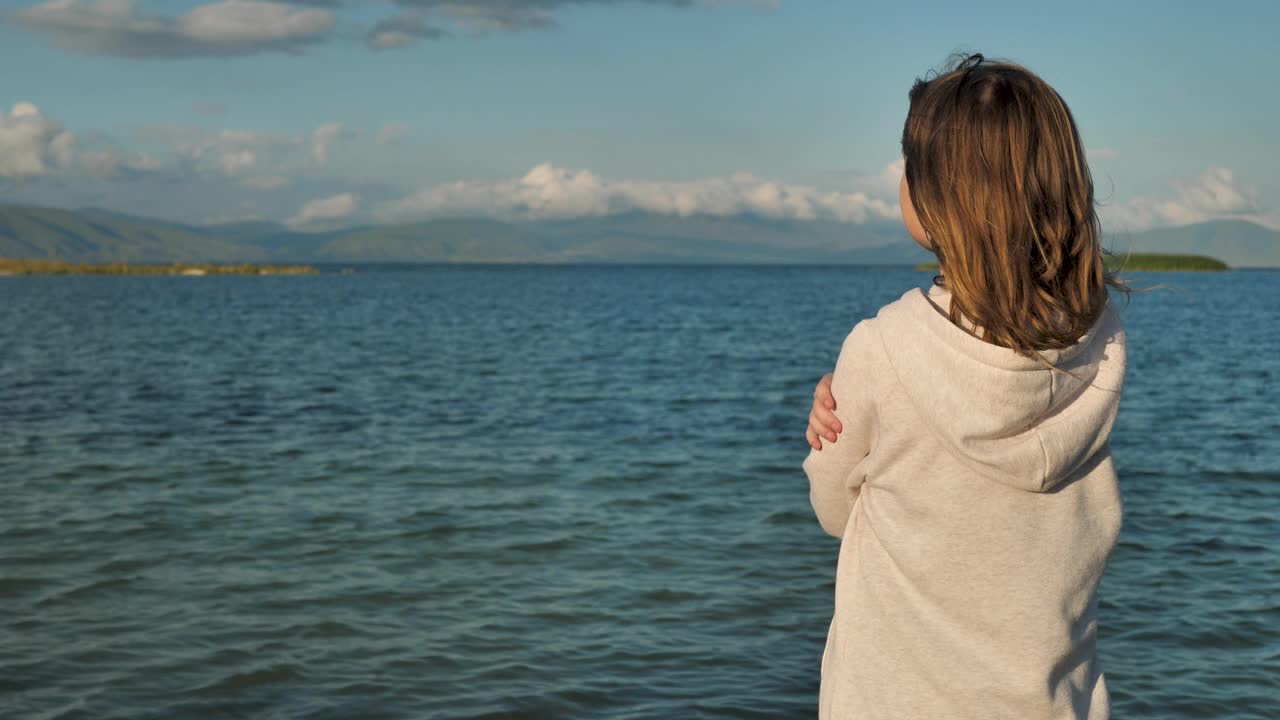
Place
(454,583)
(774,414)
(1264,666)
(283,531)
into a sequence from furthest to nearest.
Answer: (774,414) < (283,531) < (454,583) < (1264,666)

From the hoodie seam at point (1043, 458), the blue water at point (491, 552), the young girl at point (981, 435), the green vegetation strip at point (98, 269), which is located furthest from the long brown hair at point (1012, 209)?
the green vegetation strip at point (98, 269)

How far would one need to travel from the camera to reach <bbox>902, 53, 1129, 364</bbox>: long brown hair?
6.74ft

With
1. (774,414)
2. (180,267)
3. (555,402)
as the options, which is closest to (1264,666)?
(774,414)

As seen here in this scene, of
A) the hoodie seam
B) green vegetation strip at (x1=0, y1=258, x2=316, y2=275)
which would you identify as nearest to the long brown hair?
the hoodie seam

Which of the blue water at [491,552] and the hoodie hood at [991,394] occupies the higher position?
the hoodie hood at [991,394]

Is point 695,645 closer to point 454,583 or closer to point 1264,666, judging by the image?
point 454,583

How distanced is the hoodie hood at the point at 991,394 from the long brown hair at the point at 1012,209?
1.7 inches

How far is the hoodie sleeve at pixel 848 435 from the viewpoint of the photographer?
2168mm

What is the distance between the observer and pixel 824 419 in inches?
89.5

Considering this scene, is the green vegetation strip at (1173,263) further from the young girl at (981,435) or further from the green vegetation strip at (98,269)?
the young girl at (981,435)

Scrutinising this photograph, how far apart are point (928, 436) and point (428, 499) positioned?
12614mm

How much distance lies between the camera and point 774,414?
74.3 feet

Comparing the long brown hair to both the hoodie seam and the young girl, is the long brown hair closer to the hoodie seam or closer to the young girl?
the young girl

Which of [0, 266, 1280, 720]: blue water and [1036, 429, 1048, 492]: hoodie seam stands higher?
[1036, 429, 1048, 492]: hoodie seam
